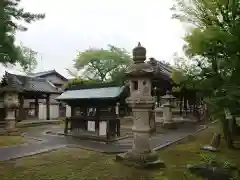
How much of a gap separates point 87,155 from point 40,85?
19.0 meters

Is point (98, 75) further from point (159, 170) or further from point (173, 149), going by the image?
point (159, 170)

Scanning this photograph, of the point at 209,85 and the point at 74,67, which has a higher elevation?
the point at 74,67

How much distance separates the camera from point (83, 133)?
44.4ft

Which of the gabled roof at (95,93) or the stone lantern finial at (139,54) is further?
the gabled roof at (95,93)

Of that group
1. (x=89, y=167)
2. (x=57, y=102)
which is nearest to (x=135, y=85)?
(x=89, y=167)

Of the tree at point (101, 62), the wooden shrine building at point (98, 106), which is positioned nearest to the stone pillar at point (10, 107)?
the wooden shrine building at point (98, 106)

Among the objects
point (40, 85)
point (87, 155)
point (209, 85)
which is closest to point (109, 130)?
point (87, 155)

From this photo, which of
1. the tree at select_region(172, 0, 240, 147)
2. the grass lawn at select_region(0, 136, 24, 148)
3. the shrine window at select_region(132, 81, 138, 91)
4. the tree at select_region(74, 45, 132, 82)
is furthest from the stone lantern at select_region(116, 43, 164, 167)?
the tree at select_region(74, 45, 132, 82)

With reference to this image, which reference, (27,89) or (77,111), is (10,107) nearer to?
(77,111)

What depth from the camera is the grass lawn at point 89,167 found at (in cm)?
616

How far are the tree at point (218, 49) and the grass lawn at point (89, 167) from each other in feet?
6.53

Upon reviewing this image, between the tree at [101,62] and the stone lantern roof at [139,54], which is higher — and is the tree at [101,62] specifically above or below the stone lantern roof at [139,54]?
above

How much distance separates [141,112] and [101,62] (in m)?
30.2

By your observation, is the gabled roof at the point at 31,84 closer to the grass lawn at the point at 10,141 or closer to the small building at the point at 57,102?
the small building at the point at 57,102
